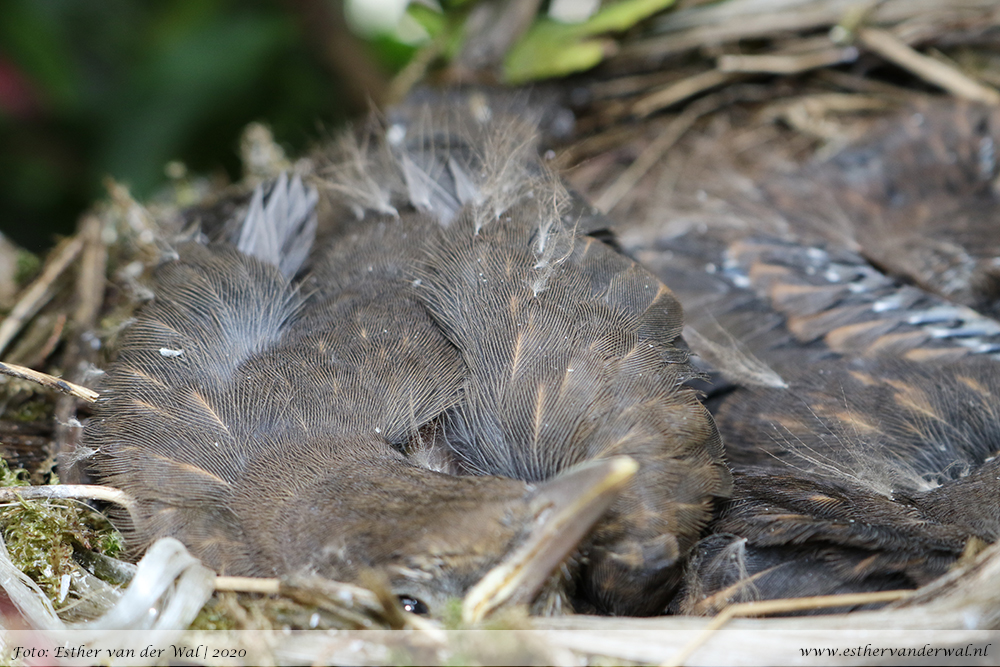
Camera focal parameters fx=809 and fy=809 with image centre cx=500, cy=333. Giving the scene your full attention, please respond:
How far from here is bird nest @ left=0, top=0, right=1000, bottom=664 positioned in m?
1.04

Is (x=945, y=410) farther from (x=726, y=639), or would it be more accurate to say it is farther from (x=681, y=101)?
(x=681, y=101)

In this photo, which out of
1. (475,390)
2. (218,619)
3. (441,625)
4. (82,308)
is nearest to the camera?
(441,625)

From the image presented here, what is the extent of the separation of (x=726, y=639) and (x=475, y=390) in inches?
20.0

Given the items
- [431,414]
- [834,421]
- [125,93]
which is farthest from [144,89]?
[834,421]

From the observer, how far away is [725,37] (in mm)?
2482

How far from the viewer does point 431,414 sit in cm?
126

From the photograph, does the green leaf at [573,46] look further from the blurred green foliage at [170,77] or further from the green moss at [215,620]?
the green moss at [215,620]

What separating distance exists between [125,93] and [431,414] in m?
2.07

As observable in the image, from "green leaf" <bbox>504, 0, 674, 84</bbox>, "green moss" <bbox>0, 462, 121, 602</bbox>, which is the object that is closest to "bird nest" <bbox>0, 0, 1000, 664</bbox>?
"green moss" <bbox>0, 462, 121, 602</bbox>

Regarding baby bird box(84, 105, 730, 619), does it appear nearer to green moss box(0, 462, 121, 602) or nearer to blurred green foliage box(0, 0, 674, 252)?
green moss box(0, 462, 121, 602)

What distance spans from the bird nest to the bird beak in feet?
0.12

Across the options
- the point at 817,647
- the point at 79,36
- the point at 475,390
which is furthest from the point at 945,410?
the point at 79,36

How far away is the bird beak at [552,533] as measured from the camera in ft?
3.20

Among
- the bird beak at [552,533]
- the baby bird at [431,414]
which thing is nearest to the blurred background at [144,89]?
the baby bird at [431,414]
